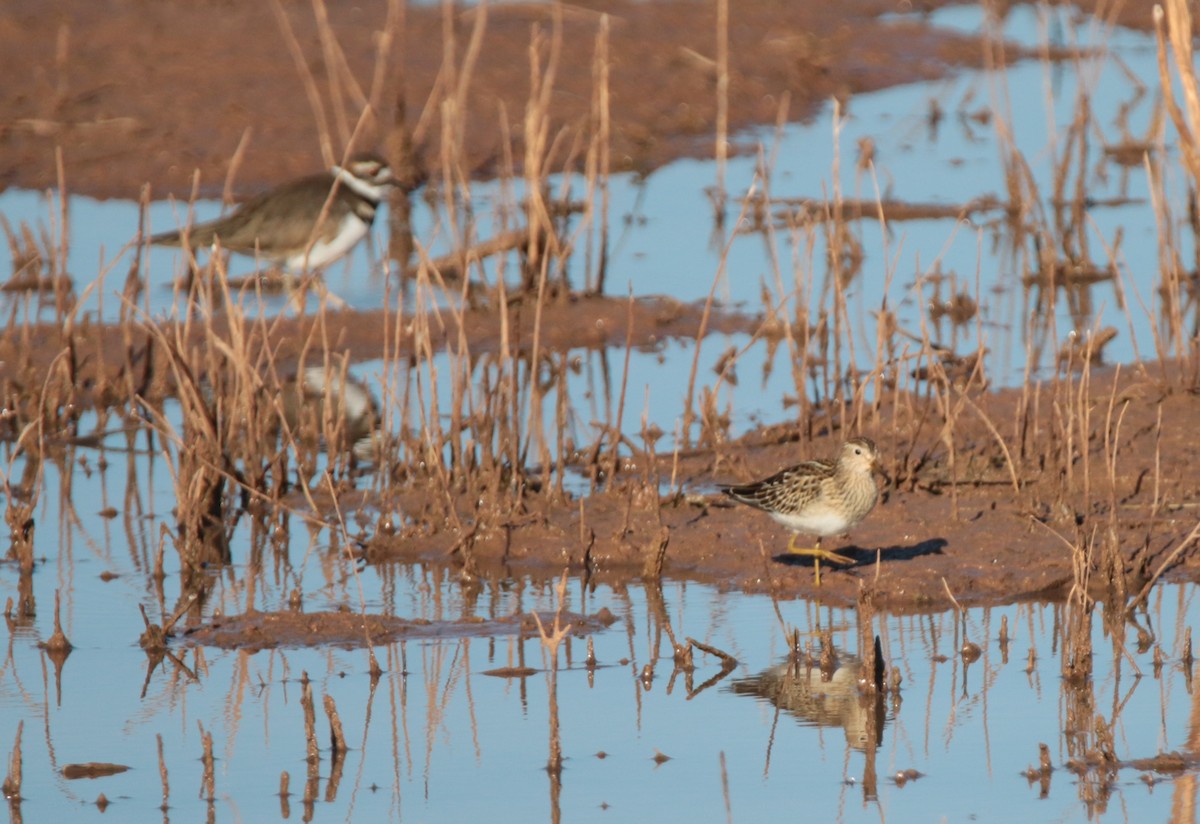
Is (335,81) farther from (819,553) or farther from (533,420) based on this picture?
(819,553)

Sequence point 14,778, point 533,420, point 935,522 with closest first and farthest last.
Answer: point 14,778 → point 935,522 → point 533,420

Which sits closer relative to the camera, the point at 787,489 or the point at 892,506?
the point at 787,489

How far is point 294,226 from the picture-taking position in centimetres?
1365

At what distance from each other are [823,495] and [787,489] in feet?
0.87

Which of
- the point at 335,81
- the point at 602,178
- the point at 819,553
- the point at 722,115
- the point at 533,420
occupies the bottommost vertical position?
the point at 819,553

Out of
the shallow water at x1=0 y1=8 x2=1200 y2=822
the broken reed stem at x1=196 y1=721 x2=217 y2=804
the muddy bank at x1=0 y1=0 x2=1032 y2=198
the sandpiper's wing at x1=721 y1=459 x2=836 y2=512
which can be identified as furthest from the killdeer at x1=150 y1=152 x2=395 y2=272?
the broken reed stem at x1=196 y1=721 x2=217 y2=804

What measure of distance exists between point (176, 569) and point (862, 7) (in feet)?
58.8

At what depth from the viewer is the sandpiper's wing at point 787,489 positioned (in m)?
8.51

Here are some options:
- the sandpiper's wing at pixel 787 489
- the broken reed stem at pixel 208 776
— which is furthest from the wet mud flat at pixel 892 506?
the broken reed stem at pixel 208 776

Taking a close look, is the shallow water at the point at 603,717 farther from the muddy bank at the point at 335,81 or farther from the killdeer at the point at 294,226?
the muddy bank at the point at 335,81

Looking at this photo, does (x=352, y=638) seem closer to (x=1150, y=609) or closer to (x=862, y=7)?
(x=1150, y=609)

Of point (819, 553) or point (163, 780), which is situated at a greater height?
point (819, 553)

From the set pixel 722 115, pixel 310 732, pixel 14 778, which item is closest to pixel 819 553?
pixel 310 732

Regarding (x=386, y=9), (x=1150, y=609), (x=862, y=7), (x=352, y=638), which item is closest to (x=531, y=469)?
(x=352, y=638)
